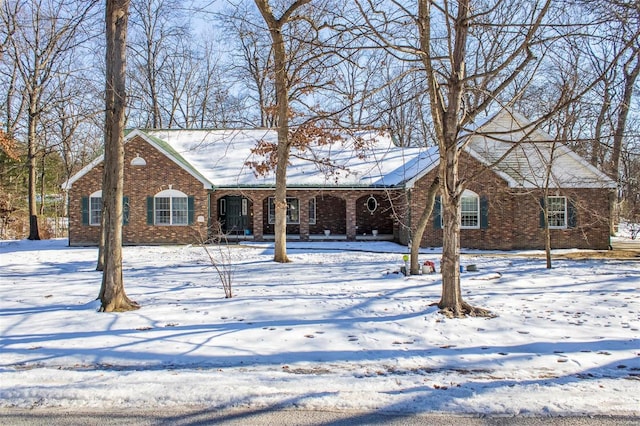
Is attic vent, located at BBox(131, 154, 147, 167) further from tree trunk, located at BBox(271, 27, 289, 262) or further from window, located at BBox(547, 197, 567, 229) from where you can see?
window, located at BBox(547, 197, 567, 229)

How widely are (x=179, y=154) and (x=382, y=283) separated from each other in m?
15.7

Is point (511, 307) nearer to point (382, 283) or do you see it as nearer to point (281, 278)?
point (382, 283)

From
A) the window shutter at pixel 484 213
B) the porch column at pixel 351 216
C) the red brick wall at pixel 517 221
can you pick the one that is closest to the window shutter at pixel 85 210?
the porch column at pixel 351 216

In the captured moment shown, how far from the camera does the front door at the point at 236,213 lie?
24844 mm

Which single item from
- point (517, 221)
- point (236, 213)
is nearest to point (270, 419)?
point (517, 221)

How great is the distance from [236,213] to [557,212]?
602 inches

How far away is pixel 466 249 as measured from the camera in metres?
20.3

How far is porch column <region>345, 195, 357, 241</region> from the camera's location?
2272cm

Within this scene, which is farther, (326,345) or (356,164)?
(356,164)

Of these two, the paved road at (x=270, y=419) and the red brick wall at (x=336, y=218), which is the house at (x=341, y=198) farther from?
the paved road at (x=270, y=419)

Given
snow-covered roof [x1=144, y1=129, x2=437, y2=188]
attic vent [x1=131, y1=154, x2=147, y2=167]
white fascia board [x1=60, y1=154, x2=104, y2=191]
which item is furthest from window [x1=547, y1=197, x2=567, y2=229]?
white fascia board [x1=60, y1=154, x2=104, y2=191]

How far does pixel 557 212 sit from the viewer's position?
2059 centimetres

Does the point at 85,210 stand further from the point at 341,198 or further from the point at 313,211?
the point at 341,198

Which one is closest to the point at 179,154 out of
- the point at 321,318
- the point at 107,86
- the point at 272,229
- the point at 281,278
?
the point at 272,229
